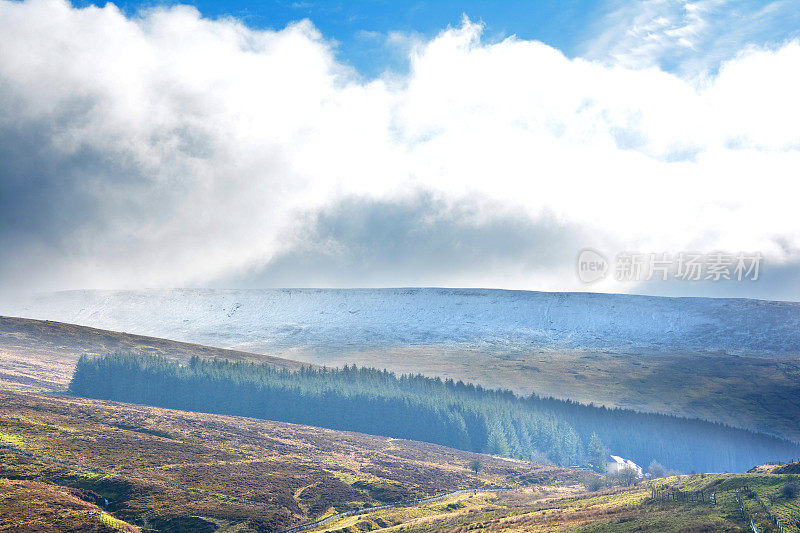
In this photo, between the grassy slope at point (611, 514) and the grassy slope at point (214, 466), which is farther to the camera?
the grassy slope at point (214, 466)

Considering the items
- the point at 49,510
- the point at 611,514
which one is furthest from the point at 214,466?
the point at 611,514

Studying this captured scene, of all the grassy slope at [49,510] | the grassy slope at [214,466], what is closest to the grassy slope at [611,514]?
the grassy slope at [214,466]

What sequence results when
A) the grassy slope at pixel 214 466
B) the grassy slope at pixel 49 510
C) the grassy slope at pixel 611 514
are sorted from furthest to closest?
the grassy slope at pixel 214 466, the grassy slope at pixel 49 510, the grassy slope at pixel 611 514

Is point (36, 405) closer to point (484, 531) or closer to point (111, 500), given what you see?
point (111, 500)

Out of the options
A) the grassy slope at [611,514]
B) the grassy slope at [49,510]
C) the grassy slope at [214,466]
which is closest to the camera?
the grassy slope at [611,514]

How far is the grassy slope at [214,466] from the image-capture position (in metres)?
93.4

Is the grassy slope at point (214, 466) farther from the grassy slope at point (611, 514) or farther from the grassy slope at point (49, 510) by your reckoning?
the grassy slope at point (611, 514)

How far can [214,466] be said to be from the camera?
119 meters

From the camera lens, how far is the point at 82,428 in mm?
129375

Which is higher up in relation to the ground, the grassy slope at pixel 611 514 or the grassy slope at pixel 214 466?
the grassy slope at pixel 611 514

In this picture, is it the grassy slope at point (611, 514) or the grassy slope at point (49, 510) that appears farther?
the grassy slope at point (49, 510)

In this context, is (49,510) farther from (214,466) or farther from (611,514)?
(611,514)

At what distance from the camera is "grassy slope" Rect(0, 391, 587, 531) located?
93438 millimetres

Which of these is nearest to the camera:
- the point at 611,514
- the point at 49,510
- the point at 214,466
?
the point at 611,514
